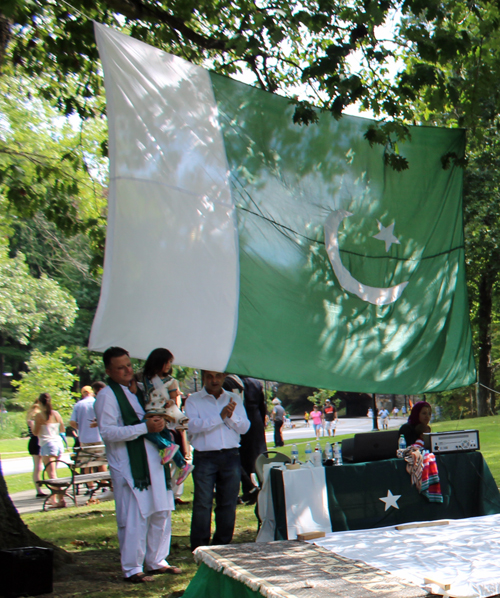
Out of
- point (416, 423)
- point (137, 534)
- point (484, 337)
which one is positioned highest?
point (484, 337)

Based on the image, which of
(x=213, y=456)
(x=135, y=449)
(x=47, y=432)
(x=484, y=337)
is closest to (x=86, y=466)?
(x=47, y=432)

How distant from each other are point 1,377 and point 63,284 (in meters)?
9.01

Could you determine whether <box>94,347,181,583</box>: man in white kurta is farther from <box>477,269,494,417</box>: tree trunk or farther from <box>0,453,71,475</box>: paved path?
<box>477,269,494,417</box>: tree trunk

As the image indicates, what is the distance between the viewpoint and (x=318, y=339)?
5293mm

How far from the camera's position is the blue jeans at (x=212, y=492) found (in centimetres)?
610

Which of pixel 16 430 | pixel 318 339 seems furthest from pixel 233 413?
pixel 16 430

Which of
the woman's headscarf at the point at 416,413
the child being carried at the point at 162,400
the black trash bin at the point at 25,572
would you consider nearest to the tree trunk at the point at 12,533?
the black trash bin at the point at 25,572

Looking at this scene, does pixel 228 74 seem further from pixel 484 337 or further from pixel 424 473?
pixel 484 337

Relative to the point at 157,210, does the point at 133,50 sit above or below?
above

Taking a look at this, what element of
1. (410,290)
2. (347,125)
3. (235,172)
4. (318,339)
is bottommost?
(318,339)

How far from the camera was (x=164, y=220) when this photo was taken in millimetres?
4520

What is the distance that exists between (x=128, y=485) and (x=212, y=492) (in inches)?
41.1

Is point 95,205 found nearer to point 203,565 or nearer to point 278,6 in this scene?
point 278,6

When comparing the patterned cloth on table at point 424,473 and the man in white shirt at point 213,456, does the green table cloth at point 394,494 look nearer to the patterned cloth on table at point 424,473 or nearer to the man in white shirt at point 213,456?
the patterned cloth on table at point 424,473
